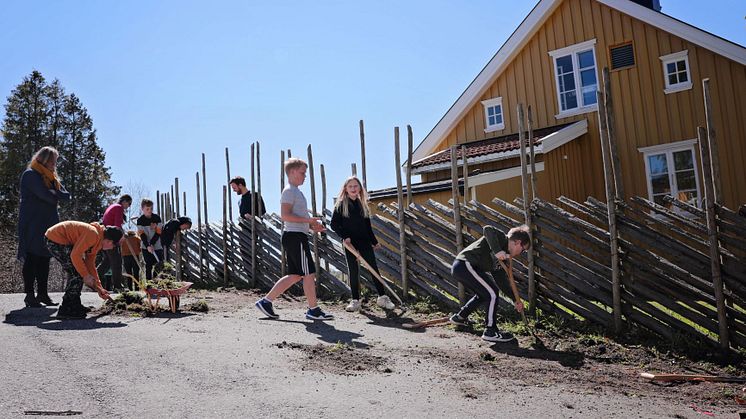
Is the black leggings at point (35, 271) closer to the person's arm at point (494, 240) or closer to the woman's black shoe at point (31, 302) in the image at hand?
the woman's black shoe at point (31, 302)

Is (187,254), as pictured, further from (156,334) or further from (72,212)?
(72,212)

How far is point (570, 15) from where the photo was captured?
42.9ft

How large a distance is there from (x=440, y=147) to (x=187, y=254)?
21.5ft

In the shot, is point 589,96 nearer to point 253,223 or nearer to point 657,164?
point 657,164

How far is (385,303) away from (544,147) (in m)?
5.56

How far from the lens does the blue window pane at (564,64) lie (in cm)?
1310

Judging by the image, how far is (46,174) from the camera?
6648 mm

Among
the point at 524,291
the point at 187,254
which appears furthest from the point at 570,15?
the point at 187,254

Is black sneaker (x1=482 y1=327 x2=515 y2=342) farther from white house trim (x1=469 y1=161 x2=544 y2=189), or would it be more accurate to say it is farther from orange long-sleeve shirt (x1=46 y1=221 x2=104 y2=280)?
white house trim (x1=469 y1=161 x2=544 y2=189)

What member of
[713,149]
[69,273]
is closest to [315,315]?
[69,273]

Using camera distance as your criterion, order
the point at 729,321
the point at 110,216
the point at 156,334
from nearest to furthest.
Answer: the point at 729,321, the point at 156,334, the point at 110,216

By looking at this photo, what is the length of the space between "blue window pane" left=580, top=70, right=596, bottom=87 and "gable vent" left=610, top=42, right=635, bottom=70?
16.4 inches

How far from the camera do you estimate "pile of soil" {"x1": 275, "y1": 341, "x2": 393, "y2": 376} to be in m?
4.26

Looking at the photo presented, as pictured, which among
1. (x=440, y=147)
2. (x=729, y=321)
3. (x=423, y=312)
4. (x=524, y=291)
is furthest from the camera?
(x=440, y=147)
